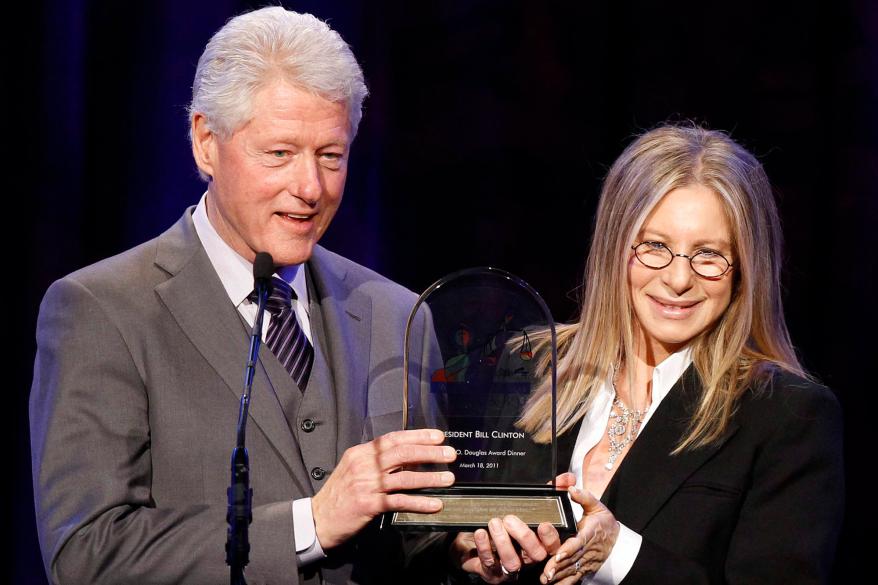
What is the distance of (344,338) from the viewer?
2459mm

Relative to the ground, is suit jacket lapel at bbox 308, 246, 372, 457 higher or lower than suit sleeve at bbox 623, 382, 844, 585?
higher

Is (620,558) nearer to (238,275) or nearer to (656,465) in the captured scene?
(656,465)

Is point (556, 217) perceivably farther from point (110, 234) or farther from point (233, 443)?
point (233, 443)

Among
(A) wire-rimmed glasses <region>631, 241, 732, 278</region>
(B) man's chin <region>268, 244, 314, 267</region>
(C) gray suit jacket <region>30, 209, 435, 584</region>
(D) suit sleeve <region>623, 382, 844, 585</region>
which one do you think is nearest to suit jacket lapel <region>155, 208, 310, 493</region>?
(C) gray suit jacket <region>30, 209, 435, 584</region>

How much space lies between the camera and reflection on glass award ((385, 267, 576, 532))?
218 cm

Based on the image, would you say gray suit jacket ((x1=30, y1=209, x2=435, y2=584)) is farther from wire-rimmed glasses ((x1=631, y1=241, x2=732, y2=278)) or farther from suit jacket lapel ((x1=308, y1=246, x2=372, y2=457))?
wire-rimmed glasses ((x1=631, y1=241, x2=732, y2=278))

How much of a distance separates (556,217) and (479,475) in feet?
5.54

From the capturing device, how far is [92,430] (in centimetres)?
214

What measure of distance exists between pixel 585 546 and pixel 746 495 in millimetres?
382

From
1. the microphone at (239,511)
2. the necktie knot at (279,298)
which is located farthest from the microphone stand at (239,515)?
A: the necktie knot at (279,298)

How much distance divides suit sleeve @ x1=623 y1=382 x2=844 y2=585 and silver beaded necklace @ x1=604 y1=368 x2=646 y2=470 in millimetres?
249

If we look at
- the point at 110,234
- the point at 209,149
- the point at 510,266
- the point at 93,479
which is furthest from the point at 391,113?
the point at 93,479

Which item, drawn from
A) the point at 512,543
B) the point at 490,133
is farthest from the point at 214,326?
the point at 490,133

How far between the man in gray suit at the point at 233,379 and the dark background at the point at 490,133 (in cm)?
99
